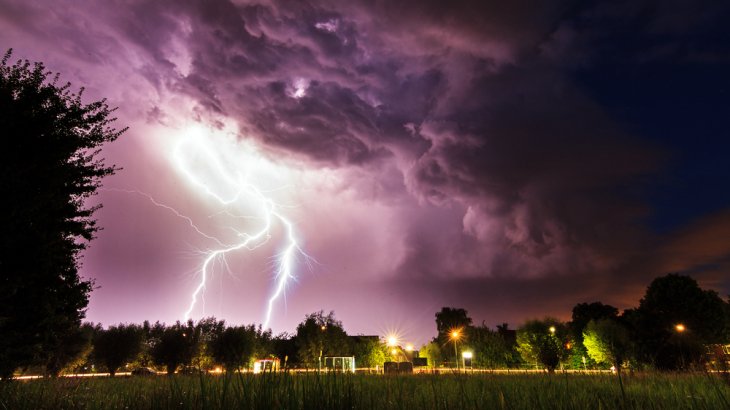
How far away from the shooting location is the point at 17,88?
13.7 meters

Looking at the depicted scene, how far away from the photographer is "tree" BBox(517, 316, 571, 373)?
5680 cm

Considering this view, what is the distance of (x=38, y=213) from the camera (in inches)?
493

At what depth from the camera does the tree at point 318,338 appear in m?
57.1

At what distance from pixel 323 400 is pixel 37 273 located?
14.6m

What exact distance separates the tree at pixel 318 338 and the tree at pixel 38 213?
1761 inches

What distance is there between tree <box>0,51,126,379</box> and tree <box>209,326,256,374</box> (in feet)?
118

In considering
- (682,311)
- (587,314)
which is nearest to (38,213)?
(682,311)

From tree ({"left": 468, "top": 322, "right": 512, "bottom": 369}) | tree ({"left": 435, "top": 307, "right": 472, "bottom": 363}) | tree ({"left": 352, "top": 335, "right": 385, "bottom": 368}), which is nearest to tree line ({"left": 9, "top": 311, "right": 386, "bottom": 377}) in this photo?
tree ({"left": 352, "top": 335, "right": 385, "bottom": 368})

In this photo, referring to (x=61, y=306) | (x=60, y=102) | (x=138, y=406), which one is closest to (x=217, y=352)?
(x=61, y=306)

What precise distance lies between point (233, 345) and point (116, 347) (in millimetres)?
15606

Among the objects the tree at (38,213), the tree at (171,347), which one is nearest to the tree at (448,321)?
the tree at (171,347)

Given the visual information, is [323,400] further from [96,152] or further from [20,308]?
[96,152]

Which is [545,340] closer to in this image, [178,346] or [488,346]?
[488,346]

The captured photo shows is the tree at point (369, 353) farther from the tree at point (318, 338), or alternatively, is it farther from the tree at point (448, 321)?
the tree at point (448, 321)
